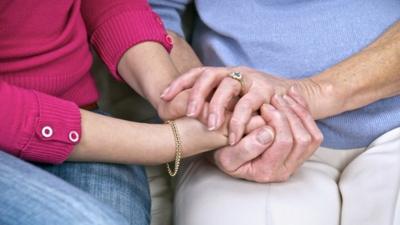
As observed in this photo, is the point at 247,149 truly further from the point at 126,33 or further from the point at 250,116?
the point at 126,33

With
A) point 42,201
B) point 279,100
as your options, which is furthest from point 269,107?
point 42,201

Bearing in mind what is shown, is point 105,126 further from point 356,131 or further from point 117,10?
point 356,131

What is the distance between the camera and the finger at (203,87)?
104 centimetres

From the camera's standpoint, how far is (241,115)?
3.42 ft

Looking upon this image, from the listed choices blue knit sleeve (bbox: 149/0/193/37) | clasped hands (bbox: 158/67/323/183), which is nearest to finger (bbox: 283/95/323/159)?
clasped hands (bbox: 158/67/323/183)

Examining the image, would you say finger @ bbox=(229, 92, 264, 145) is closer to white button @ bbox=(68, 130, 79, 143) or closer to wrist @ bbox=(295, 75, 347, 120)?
wrist @ bbox=(295, 75, 347, 120)

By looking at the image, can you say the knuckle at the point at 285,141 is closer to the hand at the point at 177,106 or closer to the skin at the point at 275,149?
the skin at the point at 275,149

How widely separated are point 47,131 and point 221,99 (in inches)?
12.1

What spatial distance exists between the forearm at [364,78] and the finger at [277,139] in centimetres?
15

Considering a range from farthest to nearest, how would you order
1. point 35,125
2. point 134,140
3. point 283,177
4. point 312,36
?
point 312,36
point 283,177
point 134,140
point 35,125

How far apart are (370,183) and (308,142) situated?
0.55 feet

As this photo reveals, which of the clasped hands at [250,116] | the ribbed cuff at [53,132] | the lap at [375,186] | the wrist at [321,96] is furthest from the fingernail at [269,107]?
the ribbed cuff at [53,132]

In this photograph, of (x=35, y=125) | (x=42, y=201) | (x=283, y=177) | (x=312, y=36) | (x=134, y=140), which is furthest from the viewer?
(x=312, y=36)

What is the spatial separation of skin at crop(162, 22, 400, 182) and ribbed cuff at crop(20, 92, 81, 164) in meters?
0.21
